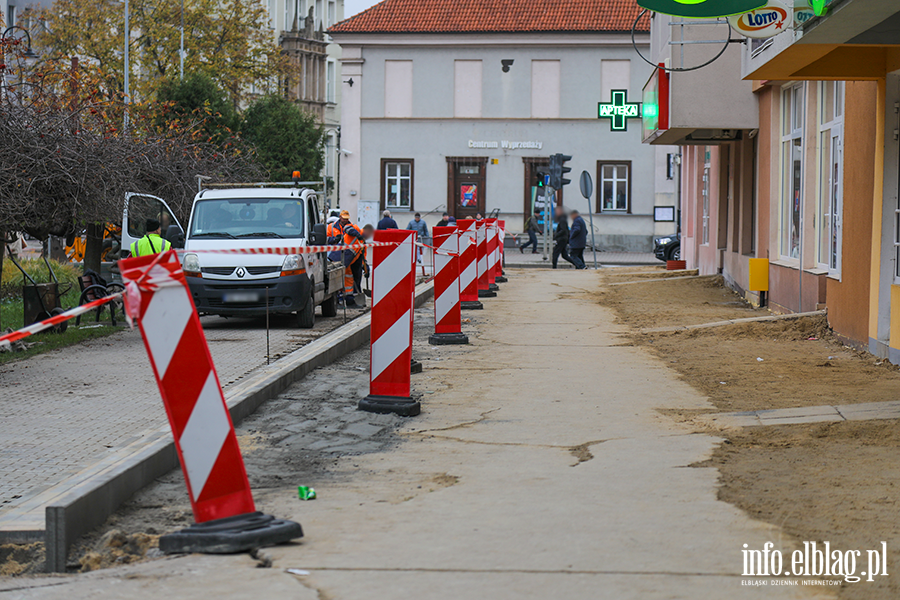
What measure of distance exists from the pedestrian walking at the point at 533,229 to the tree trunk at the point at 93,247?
25.5 m

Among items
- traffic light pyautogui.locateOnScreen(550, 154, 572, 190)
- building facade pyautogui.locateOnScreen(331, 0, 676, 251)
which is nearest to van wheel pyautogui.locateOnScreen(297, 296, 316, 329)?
traffic light pyautogui.locateOnScreen(550, 154, 572, 190)

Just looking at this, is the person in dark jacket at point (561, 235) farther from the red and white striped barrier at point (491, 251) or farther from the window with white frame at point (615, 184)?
the window with white frame at point (615, 184)

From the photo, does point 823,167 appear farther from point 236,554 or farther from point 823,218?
point 236,554

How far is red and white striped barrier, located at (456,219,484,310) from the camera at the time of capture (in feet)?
54.7

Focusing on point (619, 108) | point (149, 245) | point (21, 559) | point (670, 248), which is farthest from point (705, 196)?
point (21, 559)

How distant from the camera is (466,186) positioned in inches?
1939

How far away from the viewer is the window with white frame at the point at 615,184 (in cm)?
4872

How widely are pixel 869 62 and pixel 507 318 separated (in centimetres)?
742

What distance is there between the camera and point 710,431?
7.84m

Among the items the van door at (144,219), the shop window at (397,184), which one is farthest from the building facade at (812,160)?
the shop window at (397,184)

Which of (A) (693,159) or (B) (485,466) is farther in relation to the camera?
(A) (693,159)

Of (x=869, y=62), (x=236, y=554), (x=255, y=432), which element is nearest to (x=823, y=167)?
(x=869, y=62)

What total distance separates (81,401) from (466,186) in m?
40.6

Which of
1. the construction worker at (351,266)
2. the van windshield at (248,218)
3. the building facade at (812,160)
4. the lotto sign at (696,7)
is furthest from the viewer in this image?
the construction worker at (351,266)
